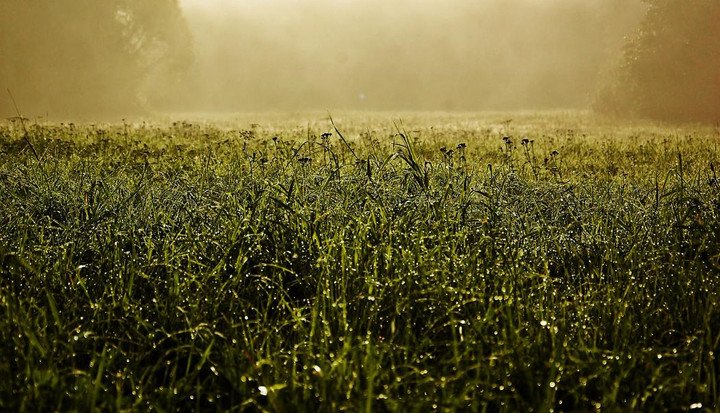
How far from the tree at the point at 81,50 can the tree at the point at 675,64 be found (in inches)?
946

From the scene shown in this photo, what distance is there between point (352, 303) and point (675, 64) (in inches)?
987

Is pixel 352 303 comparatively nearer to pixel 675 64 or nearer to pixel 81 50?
pixel 675 64

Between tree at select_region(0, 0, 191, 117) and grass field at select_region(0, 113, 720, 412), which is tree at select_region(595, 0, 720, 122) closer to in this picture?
grass field at select_region(0, 113, 720, 412)

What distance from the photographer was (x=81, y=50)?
31531mm

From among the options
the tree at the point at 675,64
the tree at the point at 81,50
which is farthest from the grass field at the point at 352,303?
the tree at the point at 81,50

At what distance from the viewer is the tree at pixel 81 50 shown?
2994cm

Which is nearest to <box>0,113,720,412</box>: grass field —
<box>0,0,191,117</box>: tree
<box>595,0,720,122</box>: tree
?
<box>595,0,720,122</box>: tree

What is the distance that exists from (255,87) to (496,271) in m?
49.2

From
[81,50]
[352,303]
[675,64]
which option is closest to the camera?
[352,303]

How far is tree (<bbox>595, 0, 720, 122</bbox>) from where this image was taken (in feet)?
76.4

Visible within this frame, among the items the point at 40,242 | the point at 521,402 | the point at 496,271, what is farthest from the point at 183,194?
the point at 521,402

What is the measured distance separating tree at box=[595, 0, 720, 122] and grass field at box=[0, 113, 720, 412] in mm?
21528

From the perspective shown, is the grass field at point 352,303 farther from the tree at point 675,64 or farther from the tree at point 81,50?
the tree at point 81,50

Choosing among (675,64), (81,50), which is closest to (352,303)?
(675,64)
